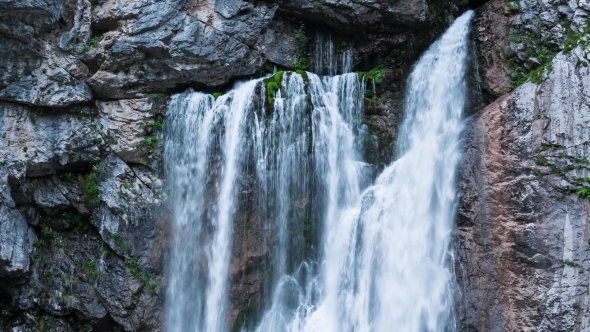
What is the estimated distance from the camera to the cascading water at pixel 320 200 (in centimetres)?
1150

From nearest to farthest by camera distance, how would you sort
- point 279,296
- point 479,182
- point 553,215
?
point 553,215, point 479,182, point 279,296

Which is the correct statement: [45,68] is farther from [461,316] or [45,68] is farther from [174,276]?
[461,316]

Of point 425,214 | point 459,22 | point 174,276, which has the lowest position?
point 174,276

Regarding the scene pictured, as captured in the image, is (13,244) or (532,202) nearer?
(532,202)

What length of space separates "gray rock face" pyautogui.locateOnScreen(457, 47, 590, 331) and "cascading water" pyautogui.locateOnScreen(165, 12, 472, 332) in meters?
0.58

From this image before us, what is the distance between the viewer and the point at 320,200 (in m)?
12.5

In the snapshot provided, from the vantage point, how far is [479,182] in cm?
1130

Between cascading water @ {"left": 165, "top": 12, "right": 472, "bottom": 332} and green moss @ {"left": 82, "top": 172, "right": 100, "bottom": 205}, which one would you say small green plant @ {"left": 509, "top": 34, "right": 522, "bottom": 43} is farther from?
green moss @ {"left": 82, "top": 172, "right": 100, "bottom": 205}

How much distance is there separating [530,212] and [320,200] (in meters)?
4.22

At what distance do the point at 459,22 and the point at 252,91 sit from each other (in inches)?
209

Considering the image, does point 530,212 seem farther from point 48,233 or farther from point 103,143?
point 48,233

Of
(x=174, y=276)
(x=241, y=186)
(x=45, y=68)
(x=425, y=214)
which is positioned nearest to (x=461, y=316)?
(x=425, y=214)

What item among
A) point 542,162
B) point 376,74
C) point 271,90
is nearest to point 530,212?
point 542,162

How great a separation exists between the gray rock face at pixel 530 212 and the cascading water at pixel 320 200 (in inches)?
22.7
